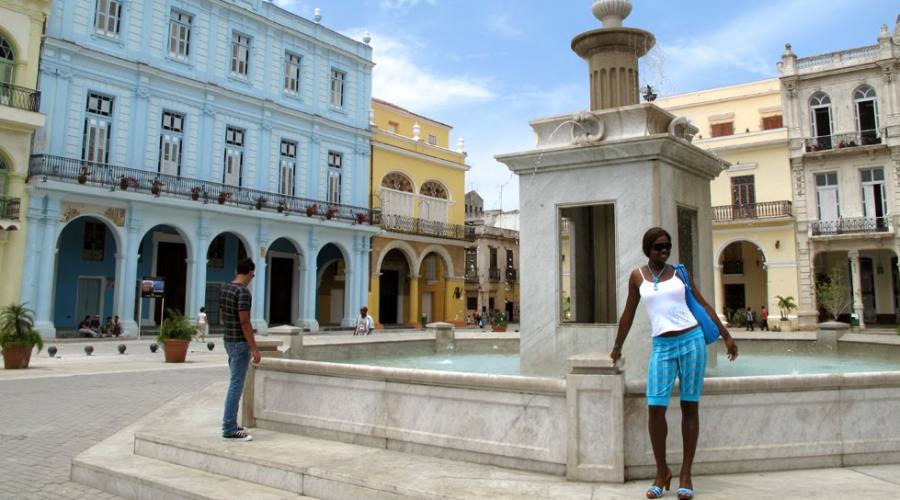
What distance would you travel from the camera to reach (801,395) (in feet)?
14.4

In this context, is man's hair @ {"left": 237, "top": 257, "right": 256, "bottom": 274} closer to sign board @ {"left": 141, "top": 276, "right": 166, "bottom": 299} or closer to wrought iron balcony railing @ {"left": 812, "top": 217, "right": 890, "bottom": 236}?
sign board @ {"left": 141, "top": 276, "right": 166, "bottom": 299}

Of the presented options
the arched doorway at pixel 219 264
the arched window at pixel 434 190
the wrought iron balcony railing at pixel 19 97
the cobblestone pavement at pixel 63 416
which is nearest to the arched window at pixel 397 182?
the arched window at pixel 434 190

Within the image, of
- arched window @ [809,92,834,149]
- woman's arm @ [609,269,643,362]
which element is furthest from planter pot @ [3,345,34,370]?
arched window @ [809,92,834,149]

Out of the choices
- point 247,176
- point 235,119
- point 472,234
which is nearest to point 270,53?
point 235,119

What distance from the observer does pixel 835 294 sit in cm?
2791

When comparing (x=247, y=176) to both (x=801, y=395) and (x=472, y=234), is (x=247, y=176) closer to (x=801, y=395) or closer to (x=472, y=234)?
(x=472, y=234)

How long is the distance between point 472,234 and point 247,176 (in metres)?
14.4

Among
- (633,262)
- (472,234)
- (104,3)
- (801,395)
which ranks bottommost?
(801,395)

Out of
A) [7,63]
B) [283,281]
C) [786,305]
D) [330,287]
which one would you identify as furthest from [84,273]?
[786,305]

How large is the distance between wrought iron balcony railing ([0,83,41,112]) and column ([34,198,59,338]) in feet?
9.83

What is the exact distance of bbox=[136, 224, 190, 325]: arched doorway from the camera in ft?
87.2

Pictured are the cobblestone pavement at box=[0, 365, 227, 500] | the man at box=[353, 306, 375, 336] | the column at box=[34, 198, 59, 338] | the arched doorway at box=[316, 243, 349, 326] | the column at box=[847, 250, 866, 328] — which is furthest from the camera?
the arched doorway at box=[316, 243, 349, 326]

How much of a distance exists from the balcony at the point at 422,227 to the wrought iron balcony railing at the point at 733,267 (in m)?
13.6

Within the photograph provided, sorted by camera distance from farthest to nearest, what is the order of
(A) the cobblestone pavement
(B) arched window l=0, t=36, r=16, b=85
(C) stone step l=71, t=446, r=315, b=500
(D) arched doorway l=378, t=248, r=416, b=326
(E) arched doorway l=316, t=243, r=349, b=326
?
1. (D) arched doorway l=378, t=248, r=416, b=326
2. (E) arched doorway l=316, t=243, r=349, b=326
3. (B) arched window l=0, t=36, r=16, b=85
4. (A) the cobblestone pavement
5. (C) stone step l=71, t=446, r=315, b=500
